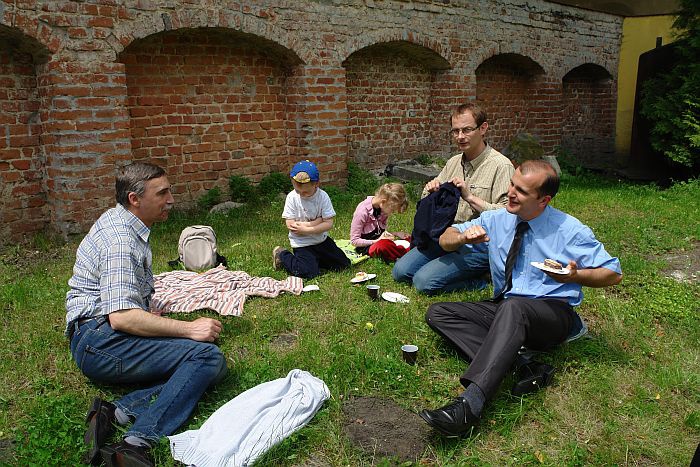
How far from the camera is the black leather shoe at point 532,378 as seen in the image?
3.46 metres

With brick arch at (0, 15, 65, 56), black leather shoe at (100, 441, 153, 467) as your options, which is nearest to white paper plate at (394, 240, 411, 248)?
black leather shoe at (100, 441, 153, 467)

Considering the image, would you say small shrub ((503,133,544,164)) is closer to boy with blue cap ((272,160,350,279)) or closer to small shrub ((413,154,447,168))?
small shrub ((413,154,447,168))

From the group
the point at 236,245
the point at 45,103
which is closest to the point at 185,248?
the point at 236,245

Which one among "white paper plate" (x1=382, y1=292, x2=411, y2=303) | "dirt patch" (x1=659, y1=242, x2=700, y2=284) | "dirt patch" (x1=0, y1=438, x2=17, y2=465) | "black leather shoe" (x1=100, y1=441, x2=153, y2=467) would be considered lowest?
"dirt patch" (x1=0, y1=438, x2=17, y2=465)

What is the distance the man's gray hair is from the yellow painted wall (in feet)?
46.3

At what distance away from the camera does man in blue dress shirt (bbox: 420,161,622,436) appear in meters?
3.17

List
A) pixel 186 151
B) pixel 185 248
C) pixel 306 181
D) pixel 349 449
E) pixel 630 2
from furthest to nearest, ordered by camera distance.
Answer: pixel 630 2
pixel 186 151
pixel 185 248
pixel 306 181
pixel 349 449

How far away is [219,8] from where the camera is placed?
7.55 metres

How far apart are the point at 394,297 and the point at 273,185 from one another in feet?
14.8

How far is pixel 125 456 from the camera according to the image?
270 centimetres

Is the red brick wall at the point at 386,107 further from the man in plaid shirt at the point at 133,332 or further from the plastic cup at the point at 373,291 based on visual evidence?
the man in plaid shirt at the point at 133,332

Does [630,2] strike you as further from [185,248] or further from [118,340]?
[118,340]

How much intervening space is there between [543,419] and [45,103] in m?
Result: 6.17

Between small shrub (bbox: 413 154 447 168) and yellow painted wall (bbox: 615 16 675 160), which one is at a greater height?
yellow painted wall (bbox: 615 16 675 160)
